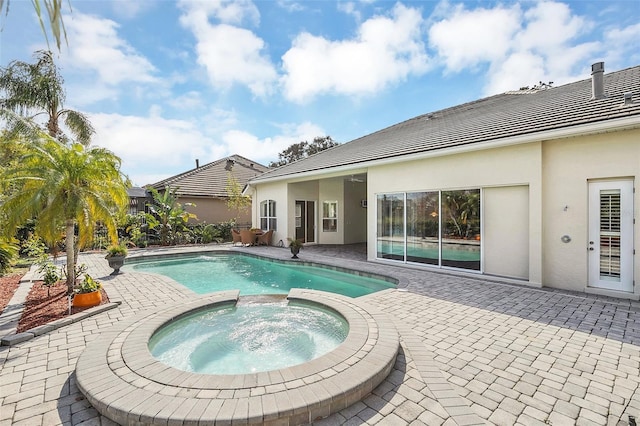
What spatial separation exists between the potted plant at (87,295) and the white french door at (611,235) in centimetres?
1182

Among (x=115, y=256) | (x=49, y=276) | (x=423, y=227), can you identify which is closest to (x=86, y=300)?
(x=49, y=276)

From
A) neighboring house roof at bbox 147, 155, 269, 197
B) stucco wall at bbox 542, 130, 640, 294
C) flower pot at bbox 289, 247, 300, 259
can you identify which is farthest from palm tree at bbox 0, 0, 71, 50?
neighboring house roof at bbox 147, 155, 269, 197

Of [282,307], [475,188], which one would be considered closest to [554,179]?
[475,188]

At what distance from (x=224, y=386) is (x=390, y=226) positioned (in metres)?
9.38

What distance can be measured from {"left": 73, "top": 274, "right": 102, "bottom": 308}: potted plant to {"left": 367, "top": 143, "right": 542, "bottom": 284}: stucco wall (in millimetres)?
9451

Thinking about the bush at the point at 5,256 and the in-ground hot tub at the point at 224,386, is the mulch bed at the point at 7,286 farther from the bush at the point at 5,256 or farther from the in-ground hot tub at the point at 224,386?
the in-ground hot tub at the point at 224,386

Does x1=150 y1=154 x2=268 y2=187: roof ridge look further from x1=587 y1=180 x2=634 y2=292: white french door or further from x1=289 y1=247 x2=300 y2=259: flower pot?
x1=587 y1=180 x2=634 y2=292: white french door

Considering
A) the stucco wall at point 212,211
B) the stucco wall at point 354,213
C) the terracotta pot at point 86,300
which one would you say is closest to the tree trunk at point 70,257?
the terracotta pot at point 86,300

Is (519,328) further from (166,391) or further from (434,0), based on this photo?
(434,0)

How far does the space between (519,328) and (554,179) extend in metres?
4.76

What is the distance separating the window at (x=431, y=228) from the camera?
9.43m

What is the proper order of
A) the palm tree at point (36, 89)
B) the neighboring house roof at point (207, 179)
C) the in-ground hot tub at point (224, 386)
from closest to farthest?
the in-ground hot tub at point (224, 386)
the palm tree at point (36, 89)
the neighboring house roof at point (207, 179)

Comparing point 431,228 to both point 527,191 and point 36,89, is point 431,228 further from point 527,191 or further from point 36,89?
point 36,89

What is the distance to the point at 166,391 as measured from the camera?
10.5 ft
